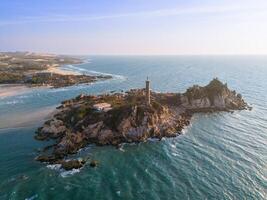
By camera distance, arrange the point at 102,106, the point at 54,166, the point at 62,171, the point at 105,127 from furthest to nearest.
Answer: the point at 102,106
the point at 105,127
the point at 54,166
the point at 62,171

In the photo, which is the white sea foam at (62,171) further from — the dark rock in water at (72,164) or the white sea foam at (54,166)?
the dark rock in water at (72,164)

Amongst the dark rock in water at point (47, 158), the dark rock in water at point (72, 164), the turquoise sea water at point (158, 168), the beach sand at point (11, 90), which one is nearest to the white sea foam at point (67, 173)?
the turquoise sea water at point (158, 168)

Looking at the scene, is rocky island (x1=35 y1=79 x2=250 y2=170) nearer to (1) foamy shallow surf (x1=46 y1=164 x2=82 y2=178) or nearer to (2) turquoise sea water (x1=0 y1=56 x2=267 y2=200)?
(1) foamy shallow surf (x1=46 y1=164 x2=82 y2=178)

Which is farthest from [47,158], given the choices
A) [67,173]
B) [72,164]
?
[67,173]

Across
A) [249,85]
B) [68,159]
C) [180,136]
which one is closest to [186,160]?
[180,136]

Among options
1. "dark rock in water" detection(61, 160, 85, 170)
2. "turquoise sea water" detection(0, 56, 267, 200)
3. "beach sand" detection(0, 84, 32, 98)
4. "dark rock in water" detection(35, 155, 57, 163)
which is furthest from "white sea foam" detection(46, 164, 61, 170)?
"beach sand" detection(0, 84, 32, 98)

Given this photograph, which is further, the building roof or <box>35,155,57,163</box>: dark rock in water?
the building roof

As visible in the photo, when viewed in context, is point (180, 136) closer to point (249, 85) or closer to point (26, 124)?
point (26, 124)

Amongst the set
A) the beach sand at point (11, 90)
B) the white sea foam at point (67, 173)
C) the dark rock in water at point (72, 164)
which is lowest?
the beach sand at point (11, 90)

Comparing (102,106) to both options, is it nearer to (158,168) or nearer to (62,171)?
(62,171)

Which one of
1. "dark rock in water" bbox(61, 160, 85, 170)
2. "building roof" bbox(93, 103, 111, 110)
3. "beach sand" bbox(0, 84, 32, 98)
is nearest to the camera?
"dark rock in water" bbox(61, 160, 85, 170)

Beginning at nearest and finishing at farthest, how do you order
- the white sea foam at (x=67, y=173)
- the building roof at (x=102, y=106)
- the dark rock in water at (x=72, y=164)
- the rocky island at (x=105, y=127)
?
the white sea foam at (x=67, y=173)
the dark rock in water at (x=72, y=164)
the rocky island at (x=105, y=127)
the building roof at (x=102, y=106)
